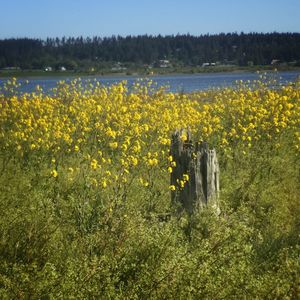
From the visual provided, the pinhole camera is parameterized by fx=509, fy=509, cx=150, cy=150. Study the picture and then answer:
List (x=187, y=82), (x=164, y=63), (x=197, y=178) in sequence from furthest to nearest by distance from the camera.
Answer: (x=164, y=63), (x=187, y=82), (x=197, y=178)

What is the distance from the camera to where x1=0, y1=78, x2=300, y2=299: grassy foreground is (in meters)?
3.79

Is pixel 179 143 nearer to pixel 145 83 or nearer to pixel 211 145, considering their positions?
pixel 211 145

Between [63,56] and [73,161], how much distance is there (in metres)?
110

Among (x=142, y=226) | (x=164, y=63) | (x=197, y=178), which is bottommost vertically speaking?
(x=142, y=226)

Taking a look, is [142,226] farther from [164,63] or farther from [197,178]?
[164,63]

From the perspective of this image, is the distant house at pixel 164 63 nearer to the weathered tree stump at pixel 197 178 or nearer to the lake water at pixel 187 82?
the lake water at pixel 187 82

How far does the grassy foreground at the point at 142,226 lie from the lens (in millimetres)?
3791

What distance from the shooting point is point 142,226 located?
487 cm

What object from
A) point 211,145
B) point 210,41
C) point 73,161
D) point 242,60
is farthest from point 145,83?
point 210,41

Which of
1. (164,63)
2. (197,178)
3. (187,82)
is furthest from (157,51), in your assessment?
(197,178)

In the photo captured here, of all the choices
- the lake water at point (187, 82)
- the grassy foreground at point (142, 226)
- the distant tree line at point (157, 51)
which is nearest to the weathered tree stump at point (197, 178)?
the grassy foreground at point (142, 226)

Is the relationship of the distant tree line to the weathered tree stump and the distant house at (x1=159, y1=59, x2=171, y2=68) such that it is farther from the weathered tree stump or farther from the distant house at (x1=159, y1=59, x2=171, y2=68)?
the weathered tree stump

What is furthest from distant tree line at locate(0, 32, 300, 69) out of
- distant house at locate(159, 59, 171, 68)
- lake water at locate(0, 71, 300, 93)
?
lake water at locate(0, 71, 300, 93)

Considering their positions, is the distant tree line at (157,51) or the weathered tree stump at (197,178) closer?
the weathered tree stump at (197,178)
